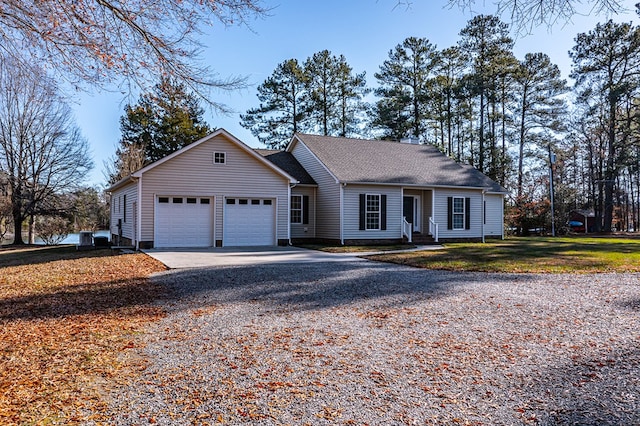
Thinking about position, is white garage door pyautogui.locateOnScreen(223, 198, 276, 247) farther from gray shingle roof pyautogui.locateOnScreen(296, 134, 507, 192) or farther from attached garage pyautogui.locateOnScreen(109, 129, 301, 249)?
gray shingle roof pyautogui.locateOnScreen(296, 134, 507, 192)

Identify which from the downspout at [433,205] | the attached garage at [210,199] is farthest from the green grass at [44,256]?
the downspout at [433,205]

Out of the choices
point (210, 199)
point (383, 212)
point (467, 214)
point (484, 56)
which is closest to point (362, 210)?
point (383, 212)

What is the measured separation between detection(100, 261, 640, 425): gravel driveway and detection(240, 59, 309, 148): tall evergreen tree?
92.2ft

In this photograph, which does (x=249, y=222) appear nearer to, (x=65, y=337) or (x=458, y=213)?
(x=458, y=213)

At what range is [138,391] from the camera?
11.3ft

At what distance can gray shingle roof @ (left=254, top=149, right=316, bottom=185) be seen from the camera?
20.5 m

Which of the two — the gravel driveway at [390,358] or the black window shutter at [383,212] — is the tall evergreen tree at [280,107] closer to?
the black window shutter at [383,212]

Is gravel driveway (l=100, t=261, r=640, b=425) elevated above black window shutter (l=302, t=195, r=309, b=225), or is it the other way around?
black window shutter (l=302, t=195, r=309, b=225)

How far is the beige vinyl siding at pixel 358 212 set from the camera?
1861 cm

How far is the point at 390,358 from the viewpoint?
4.25 m

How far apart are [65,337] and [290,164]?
57.0 feet

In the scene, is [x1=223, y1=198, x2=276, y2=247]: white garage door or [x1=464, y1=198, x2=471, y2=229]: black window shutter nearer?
Result: [x1=223, y1=198, x2=276, y2=247]: white garage door

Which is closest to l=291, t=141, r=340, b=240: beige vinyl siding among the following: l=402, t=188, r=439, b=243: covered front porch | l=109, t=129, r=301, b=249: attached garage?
l=109, t=129, r=301, b=249: attached garage

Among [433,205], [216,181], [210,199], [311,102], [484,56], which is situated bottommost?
[433,205]
